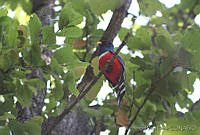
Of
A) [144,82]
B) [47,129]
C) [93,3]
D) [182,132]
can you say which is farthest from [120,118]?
[93,3]

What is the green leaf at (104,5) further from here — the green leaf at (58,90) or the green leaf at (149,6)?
the green leaf at (58,90)

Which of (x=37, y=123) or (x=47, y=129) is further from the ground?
(x=37, y=123)

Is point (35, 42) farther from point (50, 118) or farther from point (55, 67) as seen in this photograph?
point (50, 118)

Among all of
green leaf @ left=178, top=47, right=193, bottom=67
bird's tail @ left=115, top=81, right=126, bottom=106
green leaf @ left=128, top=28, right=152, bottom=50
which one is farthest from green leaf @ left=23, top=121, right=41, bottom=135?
bird's tail @ left=115, top=81, right=126, bottom=106

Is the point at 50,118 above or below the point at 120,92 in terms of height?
below

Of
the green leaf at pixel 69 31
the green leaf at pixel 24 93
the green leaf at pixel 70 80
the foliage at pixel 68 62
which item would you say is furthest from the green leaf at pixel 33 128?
the green leaf at pixel 69 31

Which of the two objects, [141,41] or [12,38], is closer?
[12,38]

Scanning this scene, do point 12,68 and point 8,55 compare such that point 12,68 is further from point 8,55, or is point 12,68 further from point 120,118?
point 120,118

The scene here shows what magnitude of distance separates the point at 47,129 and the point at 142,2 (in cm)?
136

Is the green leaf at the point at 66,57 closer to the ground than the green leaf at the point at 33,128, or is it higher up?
higher up

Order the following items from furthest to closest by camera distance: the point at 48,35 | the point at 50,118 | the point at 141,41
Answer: the point at 50,118
the point at 141,41
the point at 48,35

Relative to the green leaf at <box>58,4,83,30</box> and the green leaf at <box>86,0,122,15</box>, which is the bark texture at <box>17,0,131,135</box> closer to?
the green leaf at <box>58,4,83,30</box>

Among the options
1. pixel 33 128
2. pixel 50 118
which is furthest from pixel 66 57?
pixel 50 118

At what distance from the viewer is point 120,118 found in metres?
1.87
